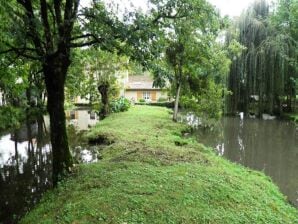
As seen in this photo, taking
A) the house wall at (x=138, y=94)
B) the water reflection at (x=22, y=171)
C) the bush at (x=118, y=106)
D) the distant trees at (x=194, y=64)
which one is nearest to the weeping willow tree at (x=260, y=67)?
the distant trees at (x=194, y=64)

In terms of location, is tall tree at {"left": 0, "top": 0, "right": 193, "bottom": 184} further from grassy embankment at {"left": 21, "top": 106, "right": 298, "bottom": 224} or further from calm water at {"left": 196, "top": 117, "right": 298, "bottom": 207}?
calm water at {"left": 196, "top": 117, "right": 298, "bottom": 207}

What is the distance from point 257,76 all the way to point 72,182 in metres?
20.9

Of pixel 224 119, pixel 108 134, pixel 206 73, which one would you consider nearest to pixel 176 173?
pixel 108 134

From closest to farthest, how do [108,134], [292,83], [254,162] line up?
[254,162], [108,134], [292,83]

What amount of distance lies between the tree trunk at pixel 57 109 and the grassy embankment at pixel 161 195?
0.48 m

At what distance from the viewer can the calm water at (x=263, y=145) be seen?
37.4ft

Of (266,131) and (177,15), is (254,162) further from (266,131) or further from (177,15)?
(266,131)

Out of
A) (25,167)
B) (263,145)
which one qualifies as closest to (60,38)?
(25,167)

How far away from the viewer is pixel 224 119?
86.7ft

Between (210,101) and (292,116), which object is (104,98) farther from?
(292,116)

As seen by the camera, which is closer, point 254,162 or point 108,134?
point 254,162

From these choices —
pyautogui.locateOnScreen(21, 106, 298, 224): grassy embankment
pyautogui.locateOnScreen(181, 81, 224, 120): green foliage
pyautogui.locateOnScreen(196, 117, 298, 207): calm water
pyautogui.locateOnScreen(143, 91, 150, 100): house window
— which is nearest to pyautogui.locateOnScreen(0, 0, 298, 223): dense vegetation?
pyautogui.locateOnScreen(21, 106, 298, 224): grassy embankment

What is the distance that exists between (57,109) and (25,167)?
4.98 metres

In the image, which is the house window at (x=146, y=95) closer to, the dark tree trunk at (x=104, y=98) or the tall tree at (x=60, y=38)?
the dark tree trunk at (x=104, y=98)
